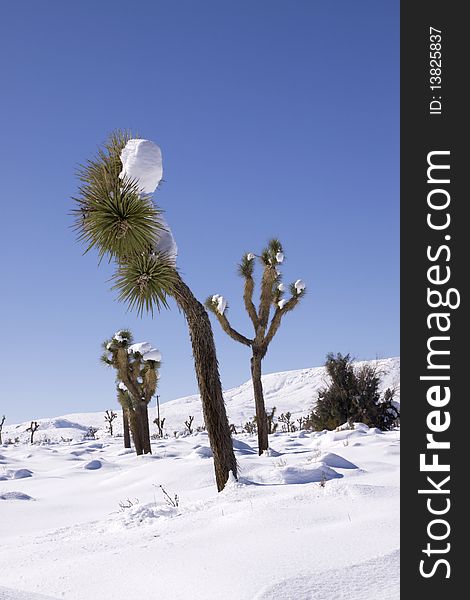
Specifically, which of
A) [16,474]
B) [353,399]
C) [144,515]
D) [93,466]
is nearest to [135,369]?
[93,466]

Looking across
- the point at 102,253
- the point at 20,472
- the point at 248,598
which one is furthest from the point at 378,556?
the point at 20,472

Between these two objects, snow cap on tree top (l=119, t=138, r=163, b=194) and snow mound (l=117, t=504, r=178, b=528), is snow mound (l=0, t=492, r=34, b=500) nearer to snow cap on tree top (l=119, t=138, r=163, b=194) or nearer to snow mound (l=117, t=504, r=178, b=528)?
snow mound (l=117, t=504, r=178, b=528)

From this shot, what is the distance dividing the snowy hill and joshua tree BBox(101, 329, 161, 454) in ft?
122

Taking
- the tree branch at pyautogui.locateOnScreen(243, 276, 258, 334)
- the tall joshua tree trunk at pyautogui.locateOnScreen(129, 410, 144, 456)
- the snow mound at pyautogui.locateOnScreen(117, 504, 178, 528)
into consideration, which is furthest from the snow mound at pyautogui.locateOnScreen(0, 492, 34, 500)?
the tall joshua tree trunk at pyautogui.locateOnScreen(129, 410, 144, 456)

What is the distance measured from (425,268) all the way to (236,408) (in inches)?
3235

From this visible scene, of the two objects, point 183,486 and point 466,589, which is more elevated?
point 466,589

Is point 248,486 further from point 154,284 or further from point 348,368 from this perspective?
point 348,368

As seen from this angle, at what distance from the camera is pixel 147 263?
673 centimetres

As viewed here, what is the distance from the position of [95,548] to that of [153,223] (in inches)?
144

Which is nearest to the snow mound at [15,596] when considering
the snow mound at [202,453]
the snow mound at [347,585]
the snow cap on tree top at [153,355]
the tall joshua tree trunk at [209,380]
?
the snow mound at [347,585]

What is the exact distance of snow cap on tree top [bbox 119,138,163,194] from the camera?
688 centimetres

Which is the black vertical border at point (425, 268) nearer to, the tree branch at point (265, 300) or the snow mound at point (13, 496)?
the snow mound at point (13, 496)

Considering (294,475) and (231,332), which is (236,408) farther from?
(294,475)

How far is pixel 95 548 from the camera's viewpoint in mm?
4410
